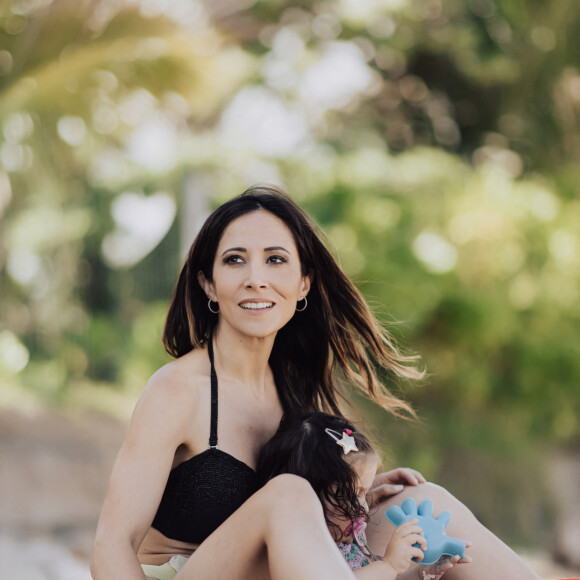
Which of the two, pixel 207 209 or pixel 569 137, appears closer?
pixel 207 209

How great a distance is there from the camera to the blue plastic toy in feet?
7.13

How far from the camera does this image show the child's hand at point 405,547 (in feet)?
6.89

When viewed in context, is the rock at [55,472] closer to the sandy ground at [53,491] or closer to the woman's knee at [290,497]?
the sandy ground at [53,491]

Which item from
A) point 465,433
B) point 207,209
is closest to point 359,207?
point 207,209

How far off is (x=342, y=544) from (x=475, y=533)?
14.7 inches

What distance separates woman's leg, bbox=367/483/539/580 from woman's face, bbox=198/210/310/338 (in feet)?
1.99

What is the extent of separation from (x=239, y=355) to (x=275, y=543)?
616mm

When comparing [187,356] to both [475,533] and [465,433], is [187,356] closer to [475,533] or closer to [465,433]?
[475,533]

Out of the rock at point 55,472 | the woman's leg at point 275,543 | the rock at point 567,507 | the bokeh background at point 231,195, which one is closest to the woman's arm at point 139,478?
the woman's leg at point 275,543

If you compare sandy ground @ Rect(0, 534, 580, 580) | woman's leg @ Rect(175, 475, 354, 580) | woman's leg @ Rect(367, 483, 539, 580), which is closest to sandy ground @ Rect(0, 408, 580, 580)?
sandy ground @ Rect(0, 534, 580, 580)

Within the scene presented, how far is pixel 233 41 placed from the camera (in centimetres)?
1067

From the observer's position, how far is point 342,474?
2197 millimetres

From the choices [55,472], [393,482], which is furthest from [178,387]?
[55,472]

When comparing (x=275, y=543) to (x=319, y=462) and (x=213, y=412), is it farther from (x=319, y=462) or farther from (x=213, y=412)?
(x=213, y=412)
